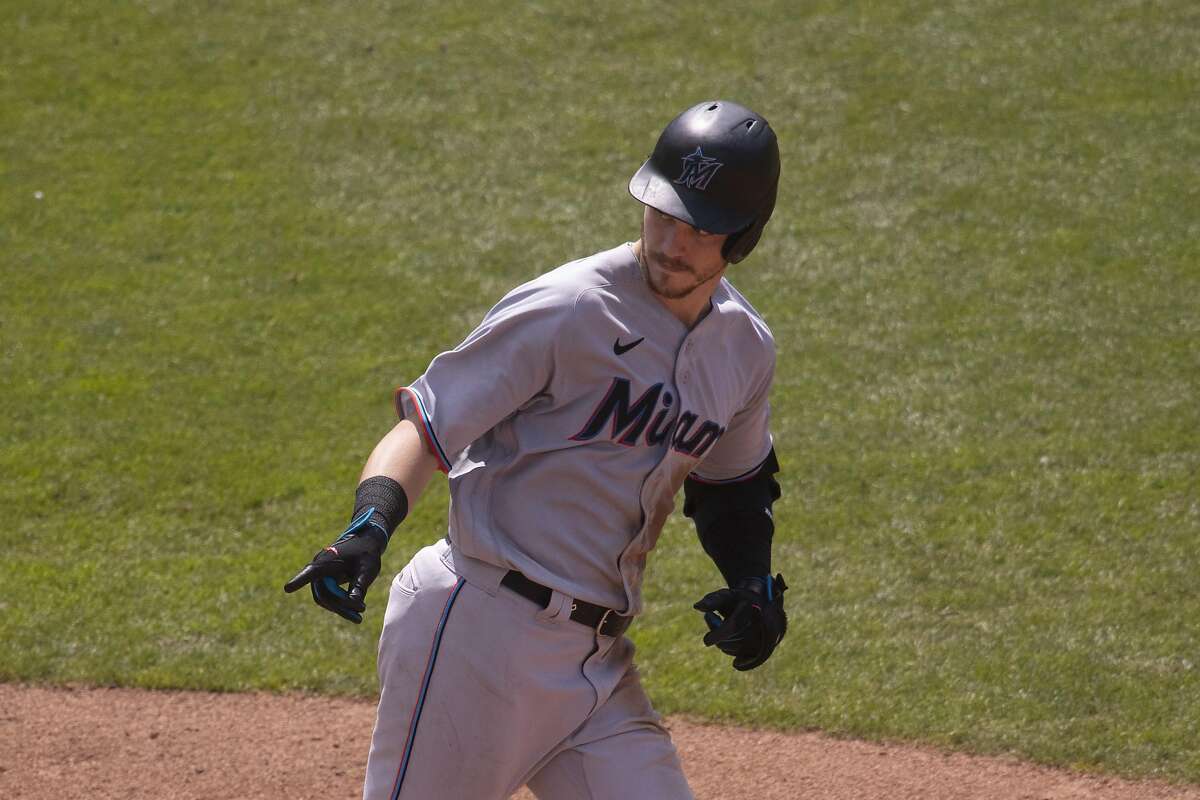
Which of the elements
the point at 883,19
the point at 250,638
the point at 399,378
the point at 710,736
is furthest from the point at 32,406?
the point at 883,19

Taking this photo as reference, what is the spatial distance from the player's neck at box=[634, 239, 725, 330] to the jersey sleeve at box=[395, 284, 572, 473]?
23 centimetres

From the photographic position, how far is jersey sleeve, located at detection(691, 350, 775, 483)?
10.6ft

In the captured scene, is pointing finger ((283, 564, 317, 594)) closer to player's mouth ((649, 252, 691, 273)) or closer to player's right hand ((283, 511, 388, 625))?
player's right hand ((283, 511, 388, 625))

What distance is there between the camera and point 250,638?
563cm

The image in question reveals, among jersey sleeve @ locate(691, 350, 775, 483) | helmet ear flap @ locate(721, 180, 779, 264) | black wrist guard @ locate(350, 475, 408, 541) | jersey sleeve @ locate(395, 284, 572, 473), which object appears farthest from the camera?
jersey sleeve @ locate(691, 350, 775, 483)

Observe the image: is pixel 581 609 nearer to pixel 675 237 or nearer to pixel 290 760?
pixel 675 237

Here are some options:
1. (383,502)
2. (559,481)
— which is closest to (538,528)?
(559,481)

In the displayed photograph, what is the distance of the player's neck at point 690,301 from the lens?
298 cm

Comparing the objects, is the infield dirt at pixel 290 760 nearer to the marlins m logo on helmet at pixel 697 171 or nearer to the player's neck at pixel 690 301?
the player's neck at pixel 690 301

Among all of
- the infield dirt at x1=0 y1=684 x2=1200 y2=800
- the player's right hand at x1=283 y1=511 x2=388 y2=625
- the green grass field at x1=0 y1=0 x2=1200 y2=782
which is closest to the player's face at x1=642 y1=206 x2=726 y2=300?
the player's right hand at x1=283 y1=511 x2=388 y2=625

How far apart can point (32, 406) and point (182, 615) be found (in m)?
2.04

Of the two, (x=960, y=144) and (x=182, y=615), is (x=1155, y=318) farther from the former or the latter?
(x=182, y=615)

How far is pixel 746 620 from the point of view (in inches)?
123

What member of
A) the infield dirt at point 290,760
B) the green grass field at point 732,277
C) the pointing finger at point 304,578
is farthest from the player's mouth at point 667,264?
the green grass field at point 732,277
